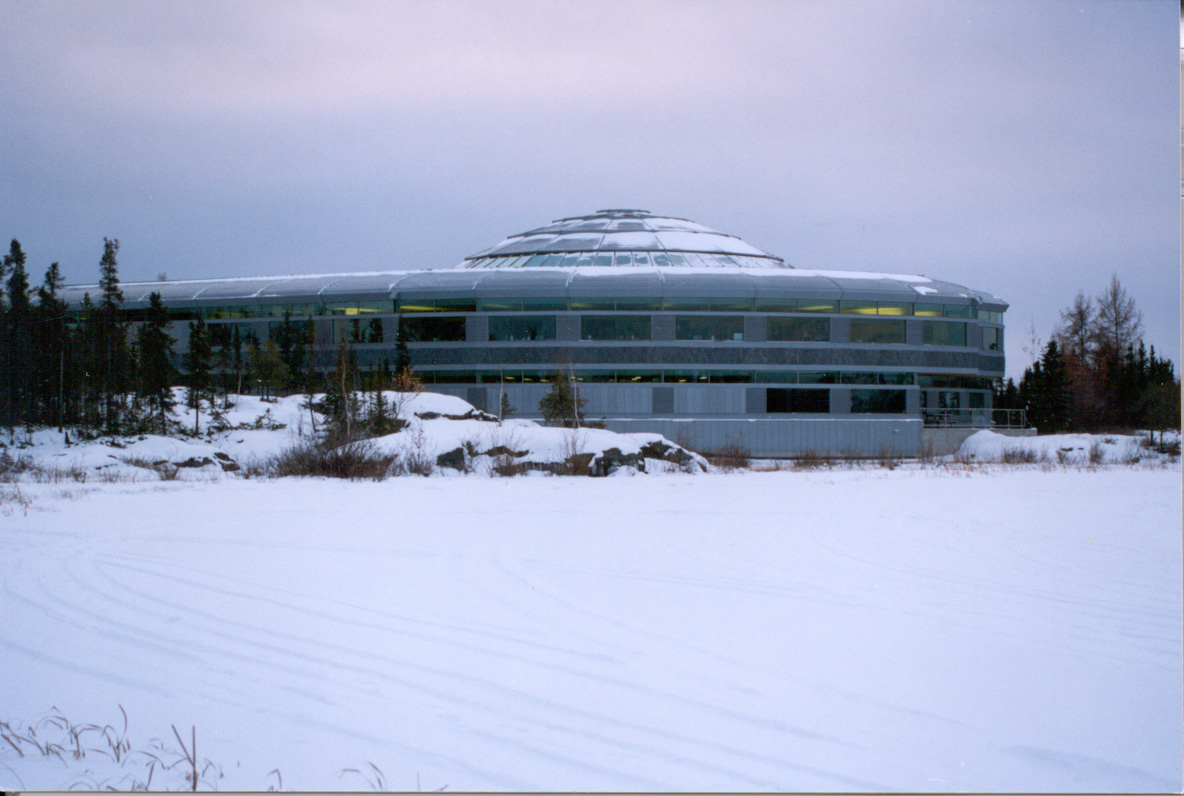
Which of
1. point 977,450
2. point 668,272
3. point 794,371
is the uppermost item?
point 668,272

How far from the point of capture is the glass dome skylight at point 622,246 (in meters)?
32.5

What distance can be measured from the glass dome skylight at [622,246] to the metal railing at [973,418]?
32.3 ft

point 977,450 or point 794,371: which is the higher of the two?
point 794,371

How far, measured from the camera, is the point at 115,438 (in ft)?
51.4

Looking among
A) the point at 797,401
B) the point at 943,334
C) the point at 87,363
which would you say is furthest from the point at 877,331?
the point at 87,363

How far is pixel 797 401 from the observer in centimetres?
2783

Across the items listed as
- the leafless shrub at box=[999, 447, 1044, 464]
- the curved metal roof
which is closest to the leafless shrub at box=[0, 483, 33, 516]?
the curved metal roof

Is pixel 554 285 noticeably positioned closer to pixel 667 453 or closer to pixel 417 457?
pixel 667 453

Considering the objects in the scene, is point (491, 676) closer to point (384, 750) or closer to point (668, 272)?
point (384, 750)

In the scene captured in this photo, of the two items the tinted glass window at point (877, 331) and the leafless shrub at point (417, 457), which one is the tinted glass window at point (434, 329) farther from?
the tinted glass window at point (877, 331)

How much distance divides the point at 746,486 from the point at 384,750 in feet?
30.2

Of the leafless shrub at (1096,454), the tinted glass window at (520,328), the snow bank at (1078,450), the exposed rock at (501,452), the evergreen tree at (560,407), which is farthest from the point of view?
the tinted glass window at (520,328)

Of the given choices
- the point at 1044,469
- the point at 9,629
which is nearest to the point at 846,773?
the point at 9,629

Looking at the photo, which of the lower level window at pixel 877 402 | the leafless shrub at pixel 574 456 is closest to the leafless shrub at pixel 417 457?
the leafless shrub at pixel 574 456
